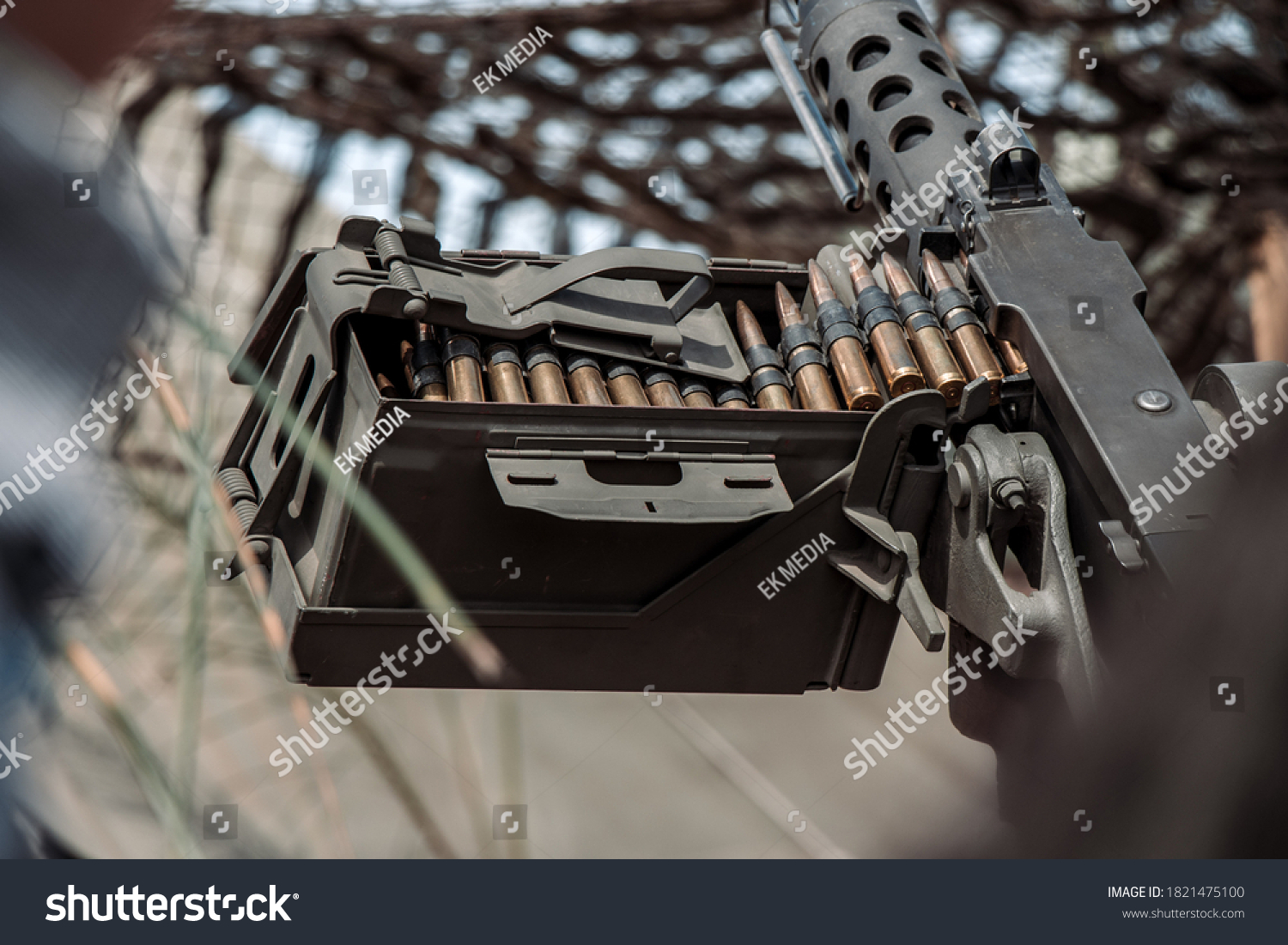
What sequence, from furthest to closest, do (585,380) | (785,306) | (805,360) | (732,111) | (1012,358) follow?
(732,111) < (785,306) < (805,360) < (1012,358) < (585,380)

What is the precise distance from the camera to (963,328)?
426cm

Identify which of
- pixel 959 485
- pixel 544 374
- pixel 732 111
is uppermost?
pixel 544 374

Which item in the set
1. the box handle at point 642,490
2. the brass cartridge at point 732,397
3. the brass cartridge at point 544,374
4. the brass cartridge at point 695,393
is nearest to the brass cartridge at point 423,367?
the brass cartridge at point 544,374

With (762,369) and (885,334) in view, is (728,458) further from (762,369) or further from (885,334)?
(885,334)

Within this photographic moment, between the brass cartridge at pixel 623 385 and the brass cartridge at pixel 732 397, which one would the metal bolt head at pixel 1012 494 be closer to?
the brass cartridge at pixel 732 397

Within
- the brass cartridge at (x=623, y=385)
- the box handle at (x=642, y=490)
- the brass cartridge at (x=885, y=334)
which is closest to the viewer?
the box handle at (x=642, y=490)

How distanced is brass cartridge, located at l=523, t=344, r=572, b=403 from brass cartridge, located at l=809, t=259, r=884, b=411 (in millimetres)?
865

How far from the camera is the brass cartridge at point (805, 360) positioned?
4199 mm

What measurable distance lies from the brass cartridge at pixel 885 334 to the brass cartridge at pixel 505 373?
1.12 metres

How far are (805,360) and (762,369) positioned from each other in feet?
0.45

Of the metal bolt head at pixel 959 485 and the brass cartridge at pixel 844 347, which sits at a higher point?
the brass cartridge at pixel 844 347

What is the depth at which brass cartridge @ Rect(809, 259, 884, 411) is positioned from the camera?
4102 mm

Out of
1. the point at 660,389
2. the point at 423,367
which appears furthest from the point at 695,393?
the point at 423,367

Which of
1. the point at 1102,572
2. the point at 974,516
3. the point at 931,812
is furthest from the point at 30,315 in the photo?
the point at 931,812
